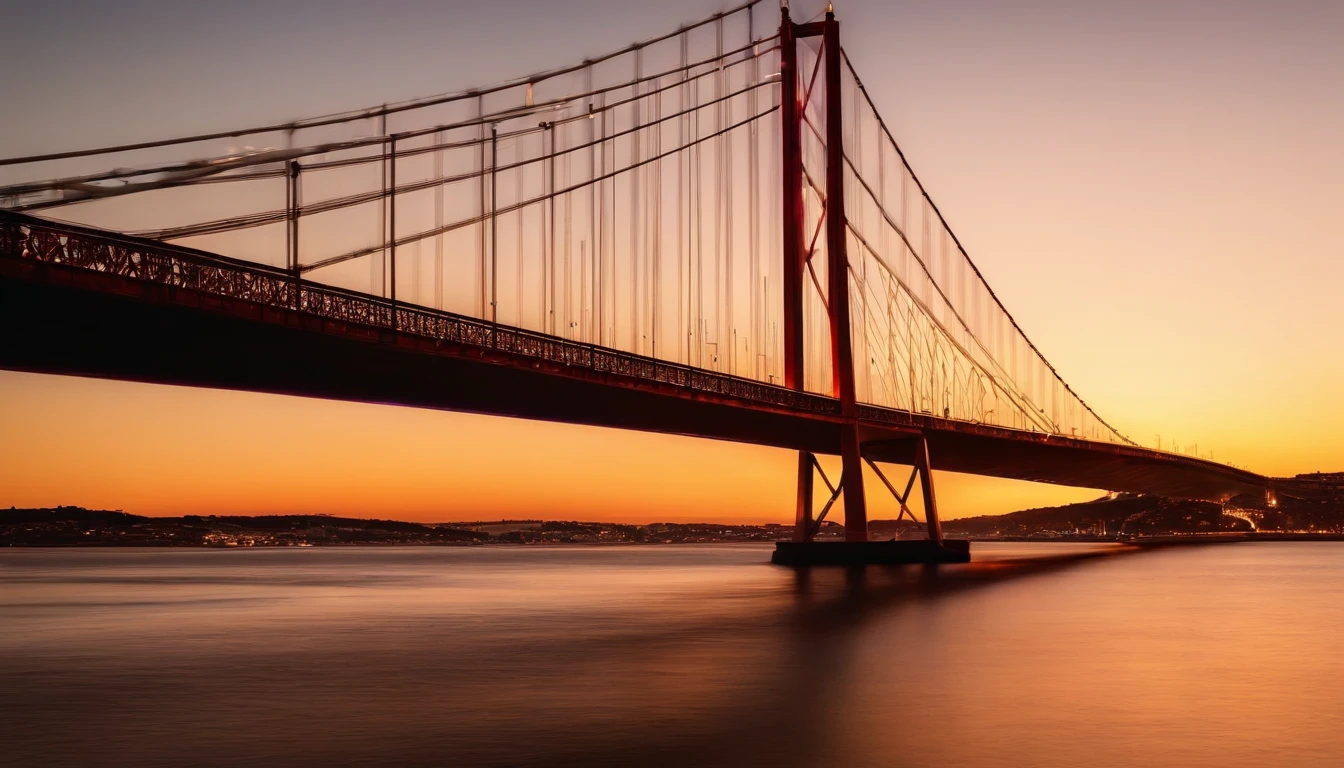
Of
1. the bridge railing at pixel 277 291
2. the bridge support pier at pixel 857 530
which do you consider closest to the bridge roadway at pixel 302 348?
the bridge railing at pixel 277 291

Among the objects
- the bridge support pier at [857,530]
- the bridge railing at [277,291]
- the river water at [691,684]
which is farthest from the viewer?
the bridge support pier at [857,530]

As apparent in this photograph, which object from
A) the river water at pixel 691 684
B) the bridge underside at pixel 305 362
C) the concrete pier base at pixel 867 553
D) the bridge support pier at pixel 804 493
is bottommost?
the river water at pixel 691 684

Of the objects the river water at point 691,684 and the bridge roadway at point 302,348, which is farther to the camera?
the bridge roadway at point 302,348

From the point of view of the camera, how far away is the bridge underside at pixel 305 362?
32094 mm

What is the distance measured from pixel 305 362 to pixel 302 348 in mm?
1150

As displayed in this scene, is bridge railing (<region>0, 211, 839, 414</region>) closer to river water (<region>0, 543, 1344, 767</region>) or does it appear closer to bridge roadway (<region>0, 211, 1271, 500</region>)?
bridge roadway (<region>0, 211, 1271, 500</region>)

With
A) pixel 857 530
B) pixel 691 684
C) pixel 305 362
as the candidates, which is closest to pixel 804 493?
pixel 857 530

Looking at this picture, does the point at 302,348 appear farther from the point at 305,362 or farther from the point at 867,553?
the point at 867,553

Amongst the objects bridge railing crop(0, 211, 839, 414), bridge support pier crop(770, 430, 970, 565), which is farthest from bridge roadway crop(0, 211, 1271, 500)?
bridge support pier crop(770, 430, 970, 565)

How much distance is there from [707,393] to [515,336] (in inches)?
441

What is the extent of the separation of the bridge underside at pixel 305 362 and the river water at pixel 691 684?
19.5 ft

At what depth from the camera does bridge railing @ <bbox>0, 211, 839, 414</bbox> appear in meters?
30.8

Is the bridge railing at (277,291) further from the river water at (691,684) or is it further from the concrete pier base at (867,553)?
the concrete pier base at (867,553)

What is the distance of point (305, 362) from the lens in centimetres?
3856
